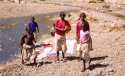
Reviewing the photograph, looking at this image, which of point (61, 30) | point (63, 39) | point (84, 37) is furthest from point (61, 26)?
point (84, 37)

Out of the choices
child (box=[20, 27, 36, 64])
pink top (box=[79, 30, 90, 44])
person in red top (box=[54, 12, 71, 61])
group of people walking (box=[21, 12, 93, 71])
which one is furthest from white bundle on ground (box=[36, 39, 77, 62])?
pink top (box=[79, 30, 90, 44])

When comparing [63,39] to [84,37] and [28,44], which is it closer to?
[28,44]

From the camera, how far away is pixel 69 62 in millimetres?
17688

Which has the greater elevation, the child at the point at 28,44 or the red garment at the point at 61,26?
the red garment at the point at 61,26

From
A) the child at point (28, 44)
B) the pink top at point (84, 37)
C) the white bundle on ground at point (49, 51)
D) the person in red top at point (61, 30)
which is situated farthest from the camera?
the white bundle on ground at point (49, 51)

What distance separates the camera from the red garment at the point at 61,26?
1698 centimetres

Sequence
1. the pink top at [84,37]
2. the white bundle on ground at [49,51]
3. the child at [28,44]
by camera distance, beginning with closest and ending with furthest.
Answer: the pink top at [84,37]
the child at [28,44]
the white bundle on ground at [49,51]

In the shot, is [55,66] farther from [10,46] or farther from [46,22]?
[46,22]

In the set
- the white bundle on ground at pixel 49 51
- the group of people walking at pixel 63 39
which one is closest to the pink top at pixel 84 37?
the group of people walking at pixel 63 39

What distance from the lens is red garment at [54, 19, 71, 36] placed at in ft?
55.7

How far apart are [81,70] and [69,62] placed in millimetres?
1784

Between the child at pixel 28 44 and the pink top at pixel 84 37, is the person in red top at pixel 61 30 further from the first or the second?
the pink top at pixel 84 37

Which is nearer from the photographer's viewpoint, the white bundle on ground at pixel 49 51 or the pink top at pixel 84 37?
the pink top at pixel 84 37

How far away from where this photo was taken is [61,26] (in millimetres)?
17016
